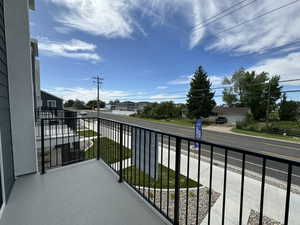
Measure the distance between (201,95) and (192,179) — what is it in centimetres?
1798

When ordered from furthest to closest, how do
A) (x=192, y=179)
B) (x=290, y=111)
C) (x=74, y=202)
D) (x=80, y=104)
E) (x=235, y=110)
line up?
1. (x=80, y=104)
2. (x=235, y=110)
3. (x=290, y=111)
4. (x=192, y=179)
5. (x=74, y=202)

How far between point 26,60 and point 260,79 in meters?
27.2

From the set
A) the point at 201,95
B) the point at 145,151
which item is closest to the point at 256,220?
the point at 145,151

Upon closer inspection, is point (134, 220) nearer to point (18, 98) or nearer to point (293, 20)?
point (18, 98)

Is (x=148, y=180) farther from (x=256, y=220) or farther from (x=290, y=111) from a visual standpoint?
(x=290, y=111)

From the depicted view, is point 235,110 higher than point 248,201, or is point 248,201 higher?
point 235,110

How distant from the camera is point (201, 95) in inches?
813

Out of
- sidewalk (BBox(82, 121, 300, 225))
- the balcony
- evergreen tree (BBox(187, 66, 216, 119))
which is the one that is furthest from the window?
evergreen tree (BBox(187, 66, 216, 119))

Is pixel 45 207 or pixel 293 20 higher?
pixel 293 20

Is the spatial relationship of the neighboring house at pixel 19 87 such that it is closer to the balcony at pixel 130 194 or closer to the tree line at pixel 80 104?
the balcony at pixel 130 194

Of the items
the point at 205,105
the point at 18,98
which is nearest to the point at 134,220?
the point at 18,98

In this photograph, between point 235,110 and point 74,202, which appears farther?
point 235,110

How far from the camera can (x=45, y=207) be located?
1563 mm

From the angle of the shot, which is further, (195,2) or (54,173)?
(195,2)
